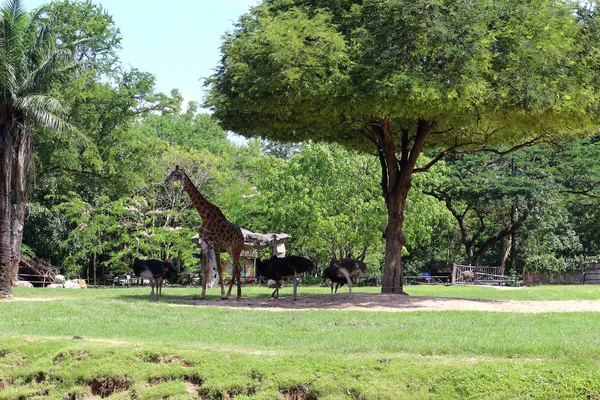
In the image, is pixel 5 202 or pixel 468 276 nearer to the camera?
pixel 5 202

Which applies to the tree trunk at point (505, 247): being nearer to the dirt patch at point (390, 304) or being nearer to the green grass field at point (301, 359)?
the dirt patch at point (390, 304)

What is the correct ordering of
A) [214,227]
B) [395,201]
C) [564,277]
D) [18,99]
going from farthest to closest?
[564,277], [395,201], [18,99], [214,227]

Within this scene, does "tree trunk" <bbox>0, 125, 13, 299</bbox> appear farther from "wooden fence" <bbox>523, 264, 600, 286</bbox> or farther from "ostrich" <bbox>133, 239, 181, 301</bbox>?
"wooden fence" <bbox>523, 264, 600, 286</bbox>

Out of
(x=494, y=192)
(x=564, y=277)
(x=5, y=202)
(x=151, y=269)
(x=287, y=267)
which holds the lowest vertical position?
(x=151, y=269)

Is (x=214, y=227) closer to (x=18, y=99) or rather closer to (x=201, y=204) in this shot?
(x=201, y=204)

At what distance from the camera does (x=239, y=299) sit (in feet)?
72.7

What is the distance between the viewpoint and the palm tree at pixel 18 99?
877 inches

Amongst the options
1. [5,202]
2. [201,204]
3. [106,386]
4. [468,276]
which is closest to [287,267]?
[201,204]

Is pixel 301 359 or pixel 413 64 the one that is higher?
pixel 413 64

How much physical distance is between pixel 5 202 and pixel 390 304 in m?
11.2

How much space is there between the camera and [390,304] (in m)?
20.2

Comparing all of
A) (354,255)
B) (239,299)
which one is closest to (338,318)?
(239,299)

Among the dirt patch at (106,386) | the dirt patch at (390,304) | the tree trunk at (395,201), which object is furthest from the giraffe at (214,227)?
the dirt patch at (106,386)

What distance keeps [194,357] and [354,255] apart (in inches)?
1521
